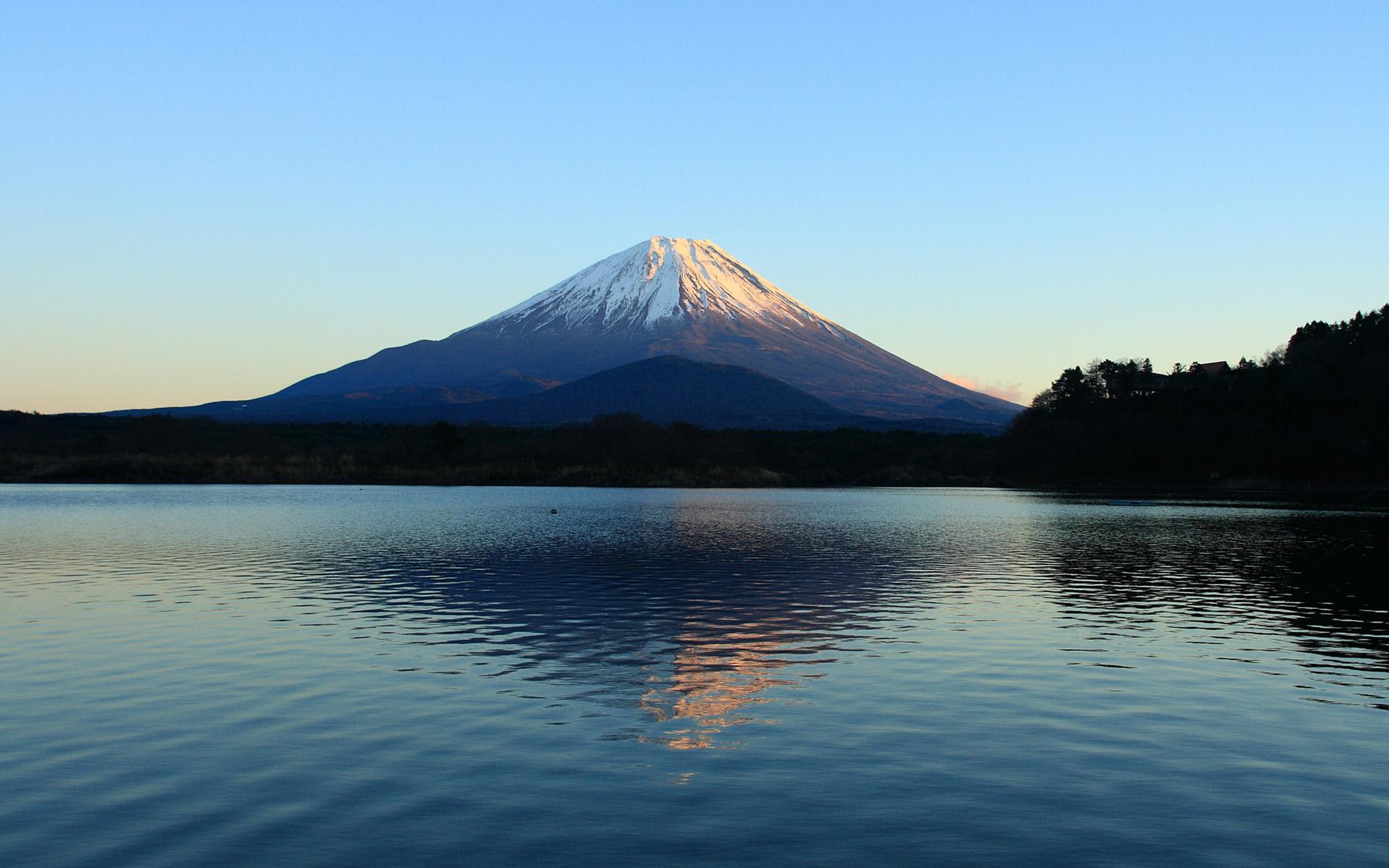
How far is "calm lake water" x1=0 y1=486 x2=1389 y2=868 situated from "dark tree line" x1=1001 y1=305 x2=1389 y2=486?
98.7 metres

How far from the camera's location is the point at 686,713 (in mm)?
17609

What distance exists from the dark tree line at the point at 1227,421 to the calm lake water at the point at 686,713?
9875 cm

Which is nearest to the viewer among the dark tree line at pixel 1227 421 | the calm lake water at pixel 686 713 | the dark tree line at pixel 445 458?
the calm lake water at pixel 686 713

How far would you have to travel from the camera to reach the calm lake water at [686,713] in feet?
38.8

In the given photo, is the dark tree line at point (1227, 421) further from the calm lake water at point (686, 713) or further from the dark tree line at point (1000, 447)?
the calm lake water at point (686, 713)

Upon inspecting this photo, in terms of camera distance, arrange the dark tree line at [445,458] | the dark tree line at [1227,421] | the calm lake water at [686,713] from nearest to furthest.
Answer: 1. the calm lake water at [686,713]
2. the dark tree line at [1227,421]
3. the dark tree line at [445,458]

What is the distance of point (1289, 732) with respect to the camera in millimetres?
16891

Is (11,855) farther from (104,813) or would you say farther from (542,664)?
(542,664)

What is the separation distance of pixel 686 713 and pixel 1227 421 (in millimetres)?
134105

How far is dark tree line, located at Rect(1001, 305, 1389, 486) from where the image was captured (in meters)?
128

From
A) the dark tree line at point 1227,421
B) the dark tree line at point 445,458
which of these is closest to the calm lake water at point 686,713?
the dark tree line at point 1227,421

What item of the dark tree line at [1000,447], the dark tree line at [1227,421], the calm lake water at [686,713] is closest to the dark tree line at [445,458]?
the dark tree line at [1000,447]

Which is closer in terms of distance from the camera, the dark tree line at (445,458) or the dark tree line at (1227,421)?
the dark tree line at (1227,421)

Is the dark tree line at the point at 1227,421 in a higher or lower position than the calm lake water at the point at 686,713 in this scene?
higher
